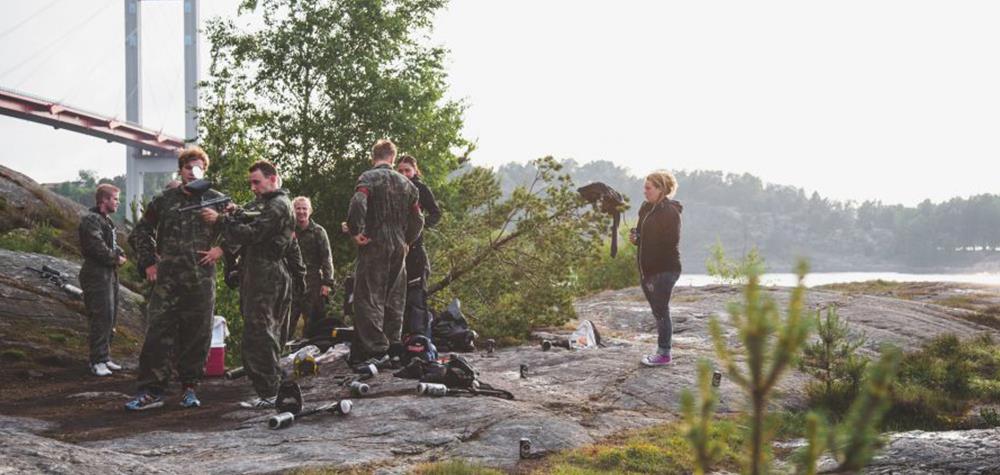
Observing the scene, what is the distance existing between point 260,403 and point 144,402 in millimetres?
994

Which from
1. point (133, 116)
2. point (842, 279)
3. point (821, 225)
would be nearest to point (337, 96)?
point (133, 116)

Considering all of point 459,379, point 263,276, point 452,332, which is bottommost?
point 459,379

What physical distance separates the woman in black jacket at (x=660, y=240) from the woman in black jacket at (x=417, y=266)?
2226mm

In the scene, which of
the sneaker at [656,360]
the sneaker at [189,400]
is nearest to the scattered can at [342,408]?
the sneaker at [189,400]

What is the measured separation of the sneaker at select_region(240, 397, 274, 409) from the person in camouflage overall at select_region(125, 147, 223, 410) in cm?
44

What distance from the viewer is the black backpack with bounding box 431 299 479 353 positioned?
10531 mm

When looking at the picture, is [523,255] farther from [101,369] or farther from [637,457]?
[637,457]

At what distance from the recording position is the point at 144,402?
6949mm

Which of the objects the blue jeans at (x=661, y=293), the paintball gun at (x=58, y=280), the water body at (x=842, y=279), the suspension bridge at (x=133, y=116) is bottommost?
the water body at (x=842, y=279)

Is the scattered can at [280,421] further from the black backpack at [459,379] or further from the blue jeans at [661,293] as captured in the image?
the blue jeans at [661,293]

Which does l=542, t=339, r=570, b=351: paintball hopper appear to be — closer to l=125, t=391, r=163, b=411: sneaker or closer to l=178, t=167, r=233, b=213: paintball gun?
l=178, t=167, r=233, b=213: paintball gun

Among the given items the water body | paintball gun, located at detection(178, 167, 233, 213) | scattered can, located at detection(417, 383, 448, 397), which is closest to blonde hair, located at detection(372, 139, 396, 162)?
paintball gun, located at detection(178, 167, 233, 213)

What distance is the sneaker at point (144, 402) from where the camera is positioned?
273 inches

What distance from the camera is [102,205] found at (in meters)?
9.19
